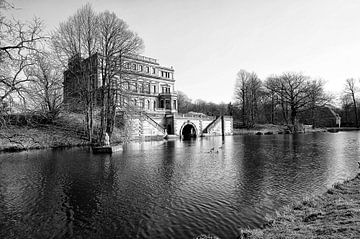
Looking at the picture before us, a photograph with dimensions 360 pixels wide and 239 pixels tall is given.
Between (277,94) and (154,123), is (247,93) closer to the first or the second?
(277,94)

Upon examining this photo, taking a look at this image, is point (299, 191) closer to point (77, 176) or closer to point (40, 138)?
point (77, 176)

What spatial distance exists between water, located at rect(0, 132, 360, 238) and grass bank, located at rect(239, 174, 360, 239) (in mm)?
732

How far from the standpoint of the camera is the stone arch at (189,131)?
4966cm

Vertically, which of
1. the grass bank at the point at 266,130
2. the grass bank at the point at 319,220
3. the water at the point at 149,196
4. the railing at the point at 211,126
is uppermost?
the railing at the point at 211,126

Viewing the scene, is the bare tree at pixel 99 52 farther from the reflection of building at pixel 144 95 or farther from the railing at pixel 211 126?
the railing at pixel 211 126

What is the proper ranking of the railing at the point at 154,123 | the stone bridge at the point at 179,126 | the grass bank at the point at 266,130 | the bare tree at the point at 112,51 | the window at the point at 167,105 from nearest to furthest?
1. the bare tree at the point at 112,51
2. the stone bridge at the point at 179,126
3. the railing at the point at 154,123
4. the window at the point at 167,105
5. the grass bank at the point at 266,130

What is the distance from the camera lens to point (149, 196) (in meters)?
9.32

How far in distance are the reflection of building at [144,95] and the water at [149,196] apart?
55.6 ft

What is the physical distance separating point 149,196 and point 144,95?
46.9m

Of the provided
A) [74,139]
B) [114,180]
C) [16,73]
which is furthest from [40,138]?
[16,73]

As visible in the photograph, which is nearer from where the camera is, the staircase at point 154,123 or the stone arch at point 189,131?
the staircase at point 154,123

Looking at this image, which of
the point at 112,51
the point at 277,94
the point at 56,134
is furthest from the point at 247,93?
the point at 56,134

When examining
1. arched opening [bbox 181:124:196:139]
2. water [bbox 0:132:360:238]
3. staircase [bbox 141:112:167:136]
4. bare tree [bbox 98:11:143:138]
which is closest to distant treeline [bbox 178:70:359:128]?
arched opening [bbox 181:124:196:139]

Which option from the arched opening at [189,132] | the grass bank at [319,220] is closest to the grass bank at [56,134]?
the arched opening at [189,132]
